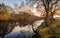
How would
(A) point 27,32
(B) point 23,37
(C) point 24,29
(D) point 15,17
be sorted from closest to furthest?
1. (B) point 23,37
2. (A) point 27,32
3. (C) point 24,29
4. (D) point 15,17

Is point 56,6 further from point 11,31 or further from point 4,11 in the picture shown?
point 4,11

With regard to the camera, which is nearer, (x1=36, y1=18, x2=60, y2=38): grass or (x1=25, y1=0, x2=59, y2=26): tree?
(x1=36, y1=18, x2=60, y2=38): grass

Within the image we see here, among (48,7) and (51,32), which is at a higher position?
(48,7)

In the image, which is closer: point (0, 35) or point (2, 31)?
point (0, 35)

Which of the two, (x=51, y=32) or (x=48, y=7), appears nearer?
(x=51, y=32)

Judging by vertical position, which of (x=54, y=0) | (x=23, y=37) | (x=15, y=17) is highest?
(x=54, y=0)

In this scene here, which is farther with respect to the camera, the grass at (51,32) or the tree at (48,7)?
the tree at (48,7)

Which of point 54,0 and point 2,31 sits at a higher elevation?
point 54,0

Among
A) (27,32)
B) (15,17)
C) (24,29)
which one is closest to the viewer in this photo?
(27,32)

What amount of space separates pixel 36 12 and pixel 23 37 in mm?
1524

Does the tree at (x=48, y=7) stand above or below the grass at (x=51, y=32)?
above

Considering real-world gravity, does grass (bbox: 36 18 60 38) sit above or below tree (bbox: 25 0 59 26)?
below

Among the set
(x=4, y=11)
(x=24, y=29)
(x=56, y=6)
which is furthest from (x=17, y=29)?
(x=56, y=6)

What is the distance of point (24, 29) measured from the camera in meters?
6.58
